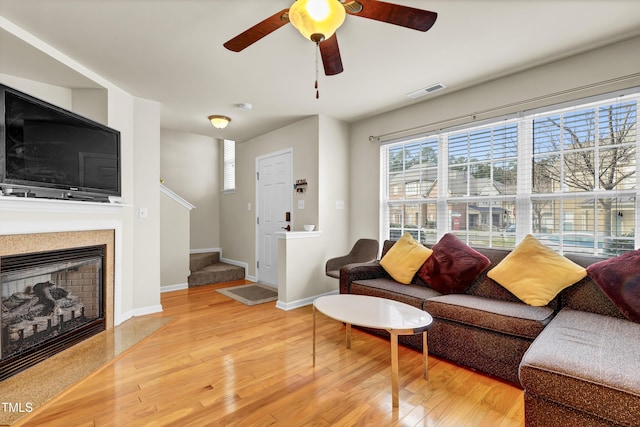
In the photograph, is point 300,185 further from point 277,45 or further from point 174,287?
point 174,287

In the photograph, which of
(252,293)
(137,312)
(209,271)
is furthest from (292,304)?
(209,271)

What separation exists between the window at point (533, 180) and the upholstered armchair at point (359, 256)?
431mm

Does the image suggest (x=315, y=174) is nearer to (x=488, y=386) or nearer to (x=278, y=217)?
(x=278, y=217)

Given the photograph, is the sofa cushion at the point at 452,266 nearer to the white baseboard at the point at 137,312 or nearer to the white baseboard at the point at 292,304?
the white baseboard at the point at 292,304

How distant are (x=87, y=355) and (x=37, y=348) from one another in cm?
33

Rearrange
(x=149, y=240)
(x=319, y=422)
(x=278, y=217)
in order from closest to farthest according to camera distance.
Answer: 1. (x=319, y=422)
2. (x=149, y=240)
3. (x=278, y=217)

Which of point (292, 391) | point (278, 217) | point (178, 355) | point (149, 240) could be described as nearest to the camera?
point (292, 391)

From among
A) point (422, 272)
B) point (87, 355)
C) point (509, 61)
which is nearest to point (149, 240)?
point (87, 355)

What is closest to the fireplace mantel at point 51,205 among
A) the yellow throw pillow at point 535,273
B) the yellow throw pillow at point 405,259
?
the yellow throw pillow at point 405,259

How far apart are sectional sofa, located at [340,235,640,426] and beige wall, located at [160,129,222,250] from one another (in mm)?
3682

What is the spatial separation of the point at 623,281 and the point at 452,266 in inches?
43.3

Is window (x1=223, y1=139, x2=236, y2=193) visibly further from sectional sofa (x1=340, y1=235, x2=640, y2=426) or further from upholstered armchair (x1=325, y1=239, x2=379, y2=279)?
sectional sofa (x1=340, y1=235, x2=640, y2=426)

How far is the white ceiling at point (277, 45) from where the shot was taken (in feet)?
6.33

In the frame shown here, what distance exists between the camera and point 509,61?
259 centimetres
